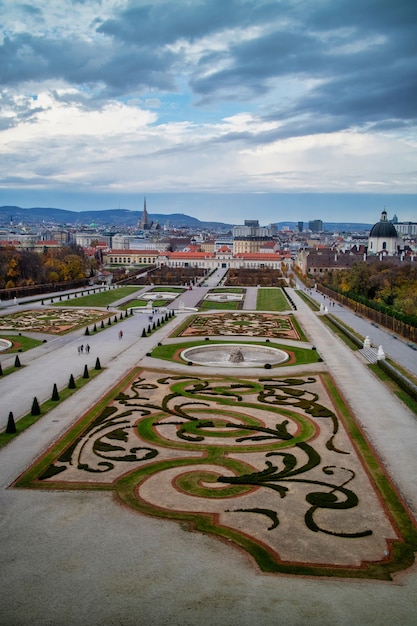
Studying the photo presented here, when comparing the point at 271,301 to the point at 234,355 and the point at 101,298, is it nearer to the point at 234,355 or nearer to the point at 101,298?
the point at 101,298

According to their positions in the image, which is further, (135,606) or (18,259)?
(18,259)

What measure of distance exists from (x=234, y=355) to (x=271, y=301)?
43.5m

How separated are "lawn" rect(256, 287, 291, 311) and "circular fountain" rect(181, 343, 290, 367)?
90.9 ft

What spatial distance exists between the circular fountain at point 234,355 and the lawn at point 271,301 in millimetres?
27704

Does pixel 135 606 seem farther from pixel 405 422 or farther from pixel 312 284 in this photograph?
pixel 312 284

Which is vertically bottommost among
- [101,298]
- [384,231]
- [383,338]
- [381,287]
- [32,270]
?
[383,338]

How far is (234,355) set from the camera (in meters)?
38.1

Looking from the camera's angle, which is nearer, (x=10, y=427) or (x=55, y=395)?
(x=10, y=427)

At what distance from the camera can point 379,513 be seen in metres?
16.1

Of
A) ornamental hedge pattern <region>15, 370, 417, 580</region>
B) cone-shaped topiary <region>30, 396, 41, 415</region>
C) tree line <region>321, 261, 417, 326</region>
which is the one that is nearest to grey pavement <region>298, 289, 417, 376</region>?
tree line <region>321, 261, 417, 326</region>

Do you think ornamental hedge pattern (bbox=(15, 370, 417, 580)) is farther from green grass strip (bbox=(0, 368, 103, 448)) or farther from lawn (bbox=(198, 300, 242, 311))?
lawn (bbox=(198, 300, 242, 311))

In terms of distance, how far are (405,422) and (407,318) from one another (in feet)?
94.6

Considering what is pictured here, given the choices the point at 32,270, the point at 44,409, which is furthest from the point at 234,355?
the point at 32,270

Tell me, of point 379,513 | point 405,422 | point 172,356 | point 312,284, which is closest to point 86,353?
point 172,356
